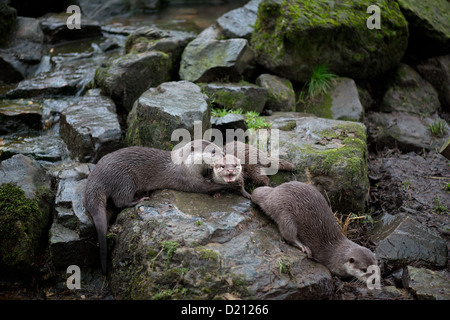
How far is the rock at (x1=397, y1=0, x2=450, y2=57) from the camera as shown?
7.18 metres

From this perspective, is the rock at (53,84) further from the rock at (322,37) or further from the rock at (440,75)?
the rock at (440,75)

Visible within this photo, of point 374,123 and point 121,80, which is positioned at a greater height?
point 121,80

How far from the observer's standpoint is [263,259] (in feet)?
11.3

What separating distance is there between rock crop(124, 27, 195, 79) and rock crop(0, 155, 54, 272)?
3.12 metres

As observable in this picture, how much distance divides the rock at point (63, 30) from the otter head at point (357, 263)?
22.1 feet

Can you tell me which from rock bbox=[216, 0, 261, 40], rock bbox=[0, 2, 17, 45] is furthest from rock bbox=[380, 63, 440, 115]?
rock bbox=[0, 2, 17, 45]

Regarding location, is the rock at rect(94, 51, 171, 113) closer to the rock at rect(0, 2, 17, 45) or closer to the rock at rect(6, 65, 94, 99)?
the rock at rect(6, 65, 94, 99)

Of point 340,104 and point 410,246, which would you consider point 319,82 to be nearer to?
point 340,104

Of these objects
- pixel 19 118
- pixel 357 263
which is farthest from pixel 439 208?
pixel 19 118

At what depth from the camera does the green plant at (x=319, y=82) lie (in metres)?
6.57

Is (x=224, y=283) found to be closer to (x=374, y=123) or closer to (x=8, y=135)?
(x=8, y=135)

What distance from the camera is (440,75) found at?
7.52 m

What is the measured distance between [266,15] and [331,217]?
389 centimetres

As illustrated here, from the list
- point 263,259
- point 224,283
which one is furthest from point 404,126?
point 224,283
